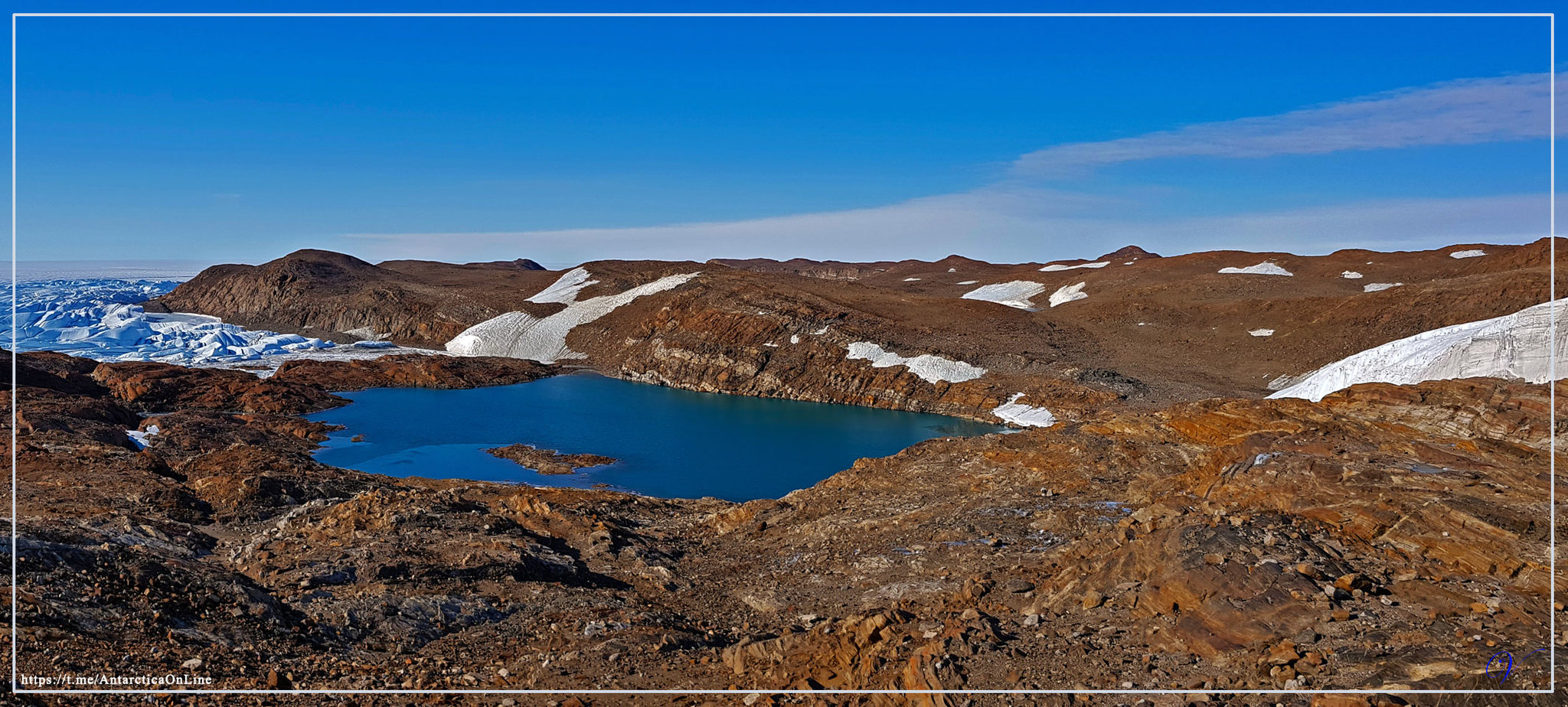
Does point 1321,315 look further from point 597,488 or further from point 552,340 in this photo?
point 552,340

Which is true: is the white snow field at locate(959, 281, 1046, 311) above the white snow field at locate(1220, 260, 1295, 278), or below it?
below

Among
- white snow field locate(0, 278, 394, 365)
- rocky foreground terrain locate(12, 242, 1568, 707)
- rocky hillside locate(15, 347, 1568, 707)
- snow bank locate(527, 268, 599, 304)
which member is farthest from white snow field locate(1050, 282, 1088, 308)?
rocky hillside locate(15, 347, 1568, 707)

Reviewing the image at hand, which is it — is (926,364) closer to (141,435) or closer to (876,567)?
(141,435)

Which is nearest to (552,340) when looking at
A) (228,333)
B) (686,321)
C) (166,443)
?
(686,321)

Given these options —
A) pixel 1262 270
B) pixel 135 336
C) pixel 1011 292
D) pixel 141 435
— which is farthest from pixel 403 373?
pixel 1262 270

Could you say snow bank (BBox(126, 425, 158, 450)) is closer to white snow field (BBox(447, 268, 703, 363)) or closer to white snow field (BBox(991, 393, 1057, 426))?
white snow field (BBox(447, 268, 703, 363))
